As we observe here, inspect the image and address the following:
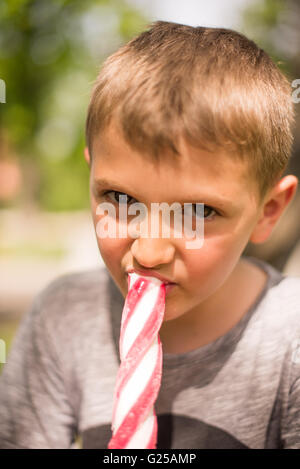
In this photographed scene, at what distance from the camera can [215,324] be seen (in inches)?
56.6

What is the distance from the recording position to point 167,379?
4.62 feet

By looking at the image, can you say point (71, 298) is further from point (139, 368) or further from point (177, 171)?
point (177, 171)

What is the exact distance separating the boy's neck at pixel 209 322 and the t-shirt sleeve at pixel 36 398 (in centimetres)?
38

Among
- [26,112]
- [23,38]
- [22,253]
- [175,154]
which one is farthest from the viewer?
[22,253]

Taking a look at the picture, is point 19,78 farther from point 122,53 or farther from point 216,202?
point 216,202

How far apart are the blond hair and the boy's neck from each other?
0.39 m

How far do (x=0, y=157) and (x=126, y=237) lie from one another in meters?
7.72

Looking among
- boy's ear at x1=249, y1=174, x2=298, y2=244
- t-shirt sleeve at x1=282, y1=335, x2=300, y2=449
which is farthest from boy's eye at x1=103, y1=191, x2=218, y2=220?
t-shirt sleeve at x1=282, y1=335, x2=300, y2=449

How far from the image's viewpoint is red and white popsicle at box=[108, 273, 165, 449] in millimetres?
1088

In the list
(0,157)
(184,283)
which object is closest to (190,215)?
(184,283)

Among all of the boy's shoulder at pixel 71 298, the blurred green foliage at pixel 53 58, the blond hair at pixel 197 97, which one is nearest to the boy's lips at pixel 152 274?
the blond hair at pixel 197 97

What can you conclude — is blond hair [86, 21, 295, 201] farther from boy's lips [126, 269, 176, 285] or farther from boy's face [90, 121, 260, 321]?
boy's lips [126, 269, 176, 285]

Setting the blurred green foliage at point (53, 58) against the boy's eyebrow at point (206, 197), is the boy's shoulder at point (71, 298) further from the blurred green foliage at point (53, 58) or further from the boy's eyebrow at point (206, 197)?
the blurred green foliage at point (53, 58)

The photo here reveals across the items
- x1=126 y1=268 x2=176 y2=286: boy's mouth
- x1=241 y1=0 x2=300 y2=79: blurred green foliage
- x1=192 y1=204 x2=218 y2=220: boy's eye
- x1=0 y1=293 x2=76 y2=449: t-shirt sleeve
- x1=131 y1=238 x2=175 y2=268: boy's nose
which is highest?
x1=241 y1=0 x2=300 y2=79: blurred green foliage
